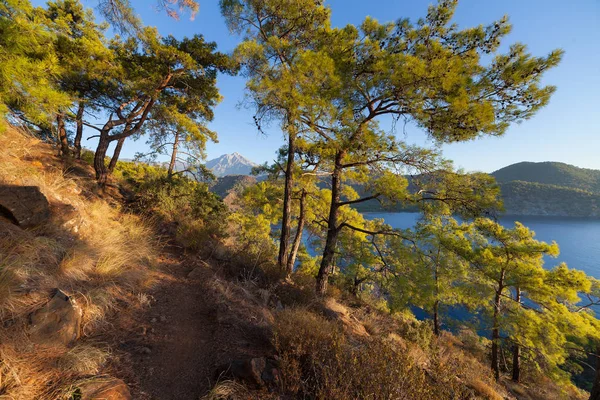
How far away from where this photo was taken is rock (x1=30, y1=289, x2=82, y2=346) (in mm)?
2037

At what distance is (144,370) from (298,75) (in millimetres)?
5802

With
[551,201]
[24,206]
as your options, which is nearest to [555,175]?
[551,201]

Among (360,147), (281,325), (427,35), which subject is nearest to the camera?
(281,325)

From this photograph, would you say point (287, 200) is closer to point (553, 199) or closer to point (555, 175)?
point (553, 199)

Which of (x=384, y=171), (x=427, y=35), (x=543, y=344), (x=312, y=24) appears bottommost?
(x=543, y=344)

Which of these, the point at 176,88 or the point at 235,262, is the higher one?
the point at 176,88

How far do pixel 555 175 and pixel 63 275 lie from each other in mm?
186829

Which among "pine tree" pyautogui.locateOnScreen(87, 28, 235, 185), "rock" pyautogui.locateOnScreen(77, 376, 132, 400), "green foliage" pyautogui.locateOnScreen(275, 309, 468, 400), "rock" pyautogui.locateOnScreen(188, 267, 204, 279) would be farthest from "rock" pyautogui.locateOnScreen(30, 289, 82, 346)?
"pine tree" pyautogui.locateOnScreen(87, 28, 235, 185)

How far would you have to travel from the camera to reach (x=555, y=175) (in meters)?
120

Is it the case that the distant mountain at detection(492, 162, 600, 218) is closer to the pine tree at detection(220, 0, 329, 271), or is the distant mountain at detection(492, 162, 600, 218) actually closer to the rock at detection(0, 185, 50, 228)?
the pine tree at detection(220, 0, 329, 271)

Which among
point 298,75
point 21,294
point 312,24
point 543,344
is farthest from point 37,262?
point 543,344

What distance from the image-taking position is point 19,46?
291 centimetres

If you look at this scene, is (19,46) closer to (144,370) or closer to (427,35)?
(144,370)

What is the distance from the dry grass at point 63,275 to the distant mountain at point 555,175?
143m
